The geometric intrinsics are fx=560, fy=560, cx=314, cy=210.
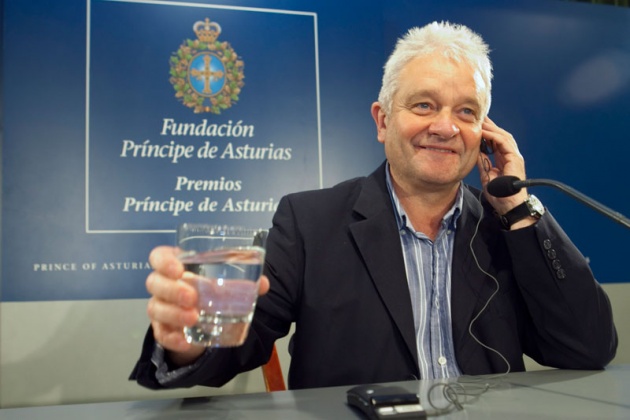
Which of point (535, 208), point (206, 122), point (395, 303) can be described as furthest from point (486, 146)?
point (206, 122)

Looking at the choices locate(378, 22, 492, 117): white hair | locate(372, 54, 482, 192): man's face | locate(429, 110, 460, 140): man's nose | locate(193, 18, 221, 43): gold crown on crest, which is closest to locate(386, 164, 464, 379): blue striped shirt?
locate(372, 54, 482, 192): man's face

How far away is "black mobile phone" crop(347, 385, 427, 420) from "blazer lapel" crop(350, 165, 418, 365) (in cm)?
51

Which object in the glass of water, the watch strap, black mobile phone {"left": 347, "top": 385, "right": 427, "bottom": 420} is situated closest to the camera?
the glass of water

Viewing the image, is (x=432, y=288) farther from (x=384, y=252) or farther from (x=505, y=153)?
(x=505, y=153)

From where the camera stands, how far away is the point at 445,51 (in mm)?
1735

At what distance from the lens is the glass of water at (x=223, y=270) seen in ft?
2.68

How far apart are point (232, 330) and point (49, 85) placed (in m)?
2.18

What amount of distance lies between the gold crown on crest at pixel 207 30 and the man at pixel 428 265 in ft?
4.24

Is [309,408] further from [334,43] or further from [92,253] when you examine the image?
[334,43]

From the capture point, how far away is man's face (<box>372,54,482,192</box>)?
Answer: 1716mm

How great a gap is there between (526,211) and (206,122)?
5.59 ft

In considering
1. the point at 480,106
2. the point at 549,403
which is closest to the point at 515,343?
the point at 549,403

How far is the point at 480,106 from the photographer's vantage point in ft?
5.79

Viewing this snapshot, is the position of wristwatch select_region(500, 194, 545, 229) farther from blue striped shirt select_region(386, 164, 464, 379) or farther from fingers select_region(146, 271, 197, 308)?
fingers select_region(146, 271, 197, 308)
